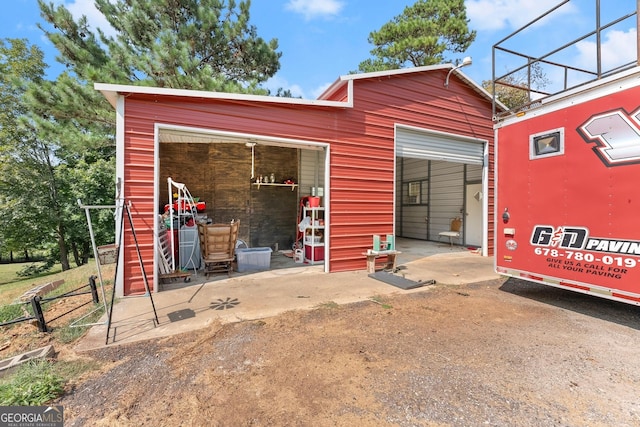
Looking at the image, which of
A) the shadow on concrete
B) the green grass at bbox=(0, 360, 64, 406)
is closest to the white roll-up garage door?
the shadow on concrete

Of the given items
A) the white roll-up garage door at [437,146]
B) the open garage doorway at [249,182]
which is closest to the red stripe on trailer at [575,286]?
the white roll-up garage door at [437,146]

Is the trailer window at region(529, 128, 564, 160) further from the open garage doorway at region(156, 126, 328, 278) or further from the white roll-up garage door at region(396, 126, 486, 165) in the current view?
the open garage doorway at region(156, 126, 328, 278)

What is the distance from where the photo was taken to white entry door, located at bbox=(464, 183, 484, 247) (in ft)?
29.9

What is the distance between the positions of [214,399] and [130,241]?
339 centimetres

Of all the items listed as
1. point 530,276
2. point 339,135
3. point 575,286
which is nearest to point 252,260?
point 339,135

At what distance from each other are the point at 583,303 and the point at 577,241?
1281mm

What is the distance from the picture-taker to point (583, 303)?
397 cm

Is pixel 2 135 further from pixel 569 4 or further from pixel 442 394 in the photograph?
pixel 569 4

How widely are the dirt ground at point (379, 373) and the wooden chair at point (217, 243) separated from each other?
2428 mm

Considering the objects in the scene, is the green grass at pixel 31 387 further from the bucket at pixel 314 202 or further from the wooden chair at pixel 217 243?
the bucket at pixel 314 202

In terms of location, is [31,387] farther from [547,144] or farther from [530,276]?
[547,144]

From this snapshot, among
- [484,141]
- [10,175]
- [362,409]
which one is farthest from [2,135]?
[484,141]

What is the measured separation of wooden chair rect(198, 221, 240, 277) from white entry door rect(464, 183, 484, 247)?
7823mm

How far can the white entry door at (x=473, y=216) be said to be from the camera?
29.9 feet
